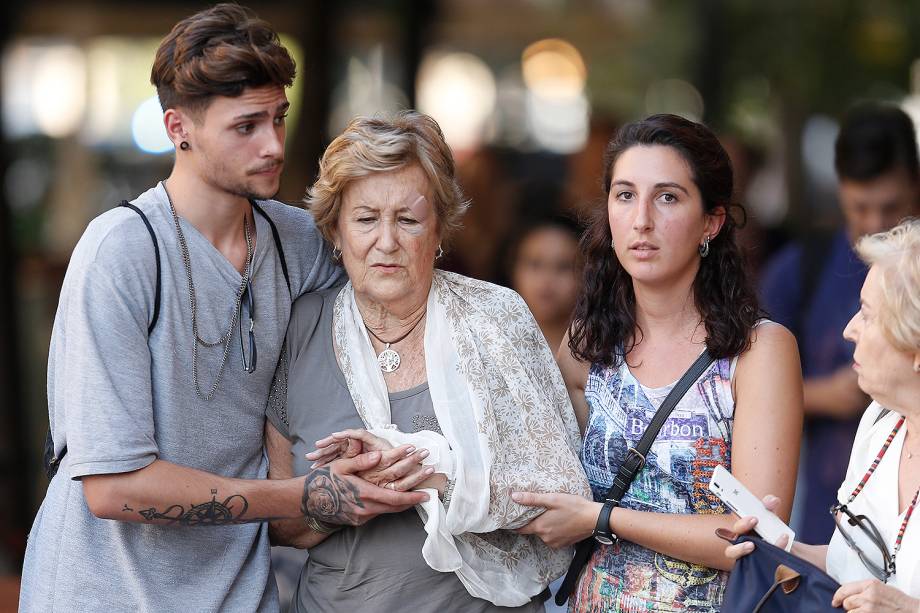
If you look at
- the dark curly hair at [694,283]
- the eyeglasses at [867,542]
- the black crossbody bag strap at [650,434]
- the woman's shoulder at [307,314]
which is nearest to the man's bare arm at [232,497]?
A: the woman's shoulder at [307,314]

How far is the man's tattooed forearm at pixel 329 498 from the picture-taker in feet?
9.15

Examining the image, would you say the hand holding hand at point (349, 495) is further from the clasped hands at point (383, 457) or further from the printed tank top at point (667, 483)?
the printed tank top at point (667, 483)

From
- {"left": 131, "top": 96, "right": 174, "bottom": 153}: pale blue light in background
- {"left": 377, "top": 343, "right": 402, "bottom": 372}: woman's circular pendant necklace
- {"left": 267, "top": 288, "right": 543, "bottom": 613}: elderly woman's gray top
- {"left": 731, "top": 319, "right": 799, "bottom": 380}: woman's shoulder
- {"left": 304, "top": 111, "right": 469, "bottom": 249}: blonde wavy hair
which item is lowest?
{"left": 267, "top": 288, "right": 543, "bottom": 613}: elderly woman's gray top

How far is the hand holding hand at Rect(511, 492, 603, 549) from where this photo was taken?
2.83 m

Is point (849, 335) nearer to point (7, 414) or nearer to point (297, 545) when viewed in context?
point (297, 545)

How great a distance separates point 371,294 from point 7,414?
171 inches

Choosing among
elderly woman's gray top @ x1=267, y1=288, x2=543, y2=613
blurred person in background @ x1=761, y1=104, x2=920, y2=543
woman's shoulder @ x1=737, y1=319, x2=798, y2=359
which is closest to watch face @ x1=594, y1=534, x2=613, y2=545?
elderly woman's gray top @ x1=267, y1=288, x2=543, y2=613

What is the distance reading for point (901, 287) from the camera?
236 cm

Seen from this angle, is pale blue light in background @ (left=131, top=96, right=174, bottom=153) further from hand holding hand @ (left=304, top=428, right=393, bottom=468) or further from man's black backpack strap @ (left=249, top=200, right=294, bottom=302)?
hand holding hand @ (left=304, top=428, right=393, bottom=468)

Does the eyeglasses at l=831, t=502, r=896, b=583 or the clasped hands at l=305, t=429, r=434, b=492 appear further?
the clasped hands at l=305, t=429, r=434, b=492

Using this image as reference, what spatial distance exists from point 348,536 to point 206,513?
0.39 meters

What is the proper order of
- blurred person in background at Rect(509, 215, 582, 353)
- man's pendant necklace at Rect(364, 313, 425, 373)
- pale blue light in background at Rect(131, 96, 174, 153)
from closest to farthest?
1. man's pendant necklace at Rect(364, 313, 425, 373)
2. blurred person in background at Rect(509, 215, 582, 353)
3. pale blue light in background at Rect(131, 96, 174, 153)

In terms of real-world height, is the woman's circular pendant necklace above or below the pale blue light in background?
below

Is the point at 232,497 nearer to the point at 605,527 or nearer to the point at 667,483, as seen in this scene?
the point at 605,527
